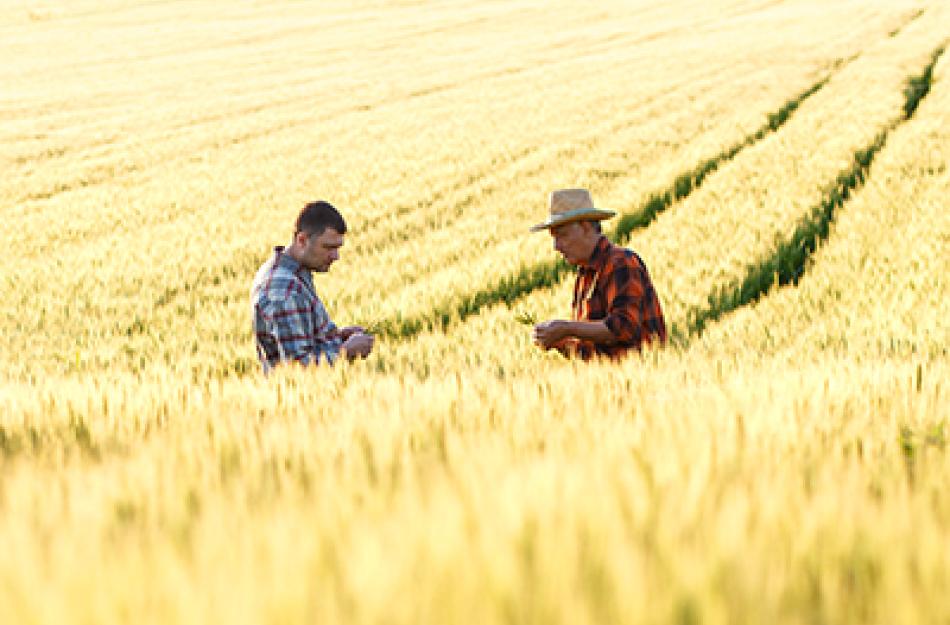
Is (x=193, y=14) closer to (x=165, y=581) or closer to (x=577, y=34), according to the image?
(x=577, y=34)

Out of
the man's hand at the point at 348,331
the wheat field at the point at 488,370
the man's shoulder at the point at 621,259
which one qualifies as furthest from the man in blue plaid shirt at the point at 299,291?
the man's shoulder at the point at 621,259

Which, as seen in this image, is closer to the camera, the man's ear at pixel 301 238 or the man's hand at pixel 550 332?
the man's hand at pixel 550 332

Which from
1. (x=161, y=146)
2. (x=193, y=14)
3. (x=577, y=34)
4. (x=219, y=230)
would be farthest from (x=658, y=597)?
(x=193, y=14)

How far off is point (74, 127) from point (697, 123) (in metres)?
19.6

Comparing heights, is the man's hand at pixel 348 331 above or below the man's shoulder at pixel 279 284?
below

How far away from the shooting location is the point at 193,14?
72812mm

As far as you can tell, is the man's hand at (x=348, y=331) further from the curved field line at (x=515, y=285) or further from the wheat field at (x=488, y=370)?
the curved field line at (x=515, y=285)

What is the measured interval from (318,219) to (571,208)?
1.52 metres

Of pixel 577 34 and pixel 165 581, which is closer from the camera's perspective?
pixel 165 581

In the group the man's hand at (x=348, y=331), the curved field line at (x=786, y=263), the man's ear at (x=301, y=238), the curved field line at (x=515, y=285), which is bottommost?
the curved field line at (x=786, y=263)

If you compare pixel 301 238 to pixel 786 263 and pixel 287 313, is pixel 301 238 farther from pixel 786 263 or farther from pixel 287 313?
pixel 786 263

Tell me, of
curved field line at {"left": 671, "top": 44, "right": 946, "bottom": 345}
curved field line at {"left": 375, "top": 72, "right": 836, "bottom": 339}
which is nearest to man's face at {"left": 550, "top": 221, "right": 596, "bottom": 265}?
curved field line at {"left": 671, "top": 44, "right": 946, "bottom": 345}

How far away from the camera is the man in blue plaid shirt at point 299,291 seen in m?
5.46

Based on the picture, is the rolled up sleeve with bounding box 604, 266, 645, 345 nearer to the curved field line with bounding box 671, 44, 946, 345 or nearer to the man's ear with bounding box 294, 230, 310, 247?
the curved field line with bounding box 671, 44, 946, 345
